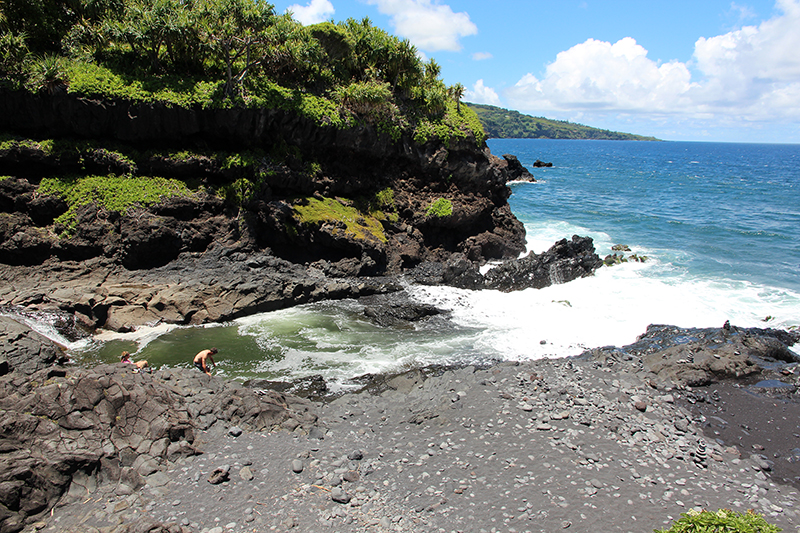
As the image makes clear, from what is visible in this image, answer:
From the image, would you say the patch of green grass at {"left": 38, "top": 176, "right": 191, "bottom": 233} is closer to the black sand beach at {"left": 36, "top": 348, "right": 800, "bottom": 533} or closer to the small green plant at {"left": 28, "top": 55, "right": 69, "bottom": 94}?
the small green plant at {"left": 28, "top": 55, "right": 69, "bottom": 94}

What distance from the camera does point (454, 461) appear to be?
1104 centimetres

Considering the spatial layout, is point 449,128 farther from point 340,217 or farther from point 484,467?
point 484,467

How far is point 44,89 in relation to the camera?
21.8 m

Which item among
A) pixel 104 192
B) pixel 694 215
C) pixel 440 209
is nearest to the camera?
pixel 104 192

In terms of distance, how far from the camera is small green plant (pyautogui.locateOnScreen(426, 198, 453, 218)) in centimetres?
2966

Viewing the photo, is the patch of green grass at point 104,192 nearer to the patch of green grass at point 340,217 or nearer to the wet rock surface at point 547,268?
the patch of green grass at point 340,217

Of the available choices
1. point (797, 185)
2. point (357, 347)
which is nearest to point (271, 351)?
point (357, 347)

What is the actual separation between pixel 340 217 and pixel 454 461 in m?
18.2

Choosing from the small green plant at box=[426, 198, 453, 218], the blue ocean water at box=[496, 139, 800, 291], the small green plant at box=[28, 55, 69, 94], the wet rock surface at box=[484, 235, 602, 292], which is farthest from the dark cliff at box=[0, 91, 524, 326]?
the blue ocean water at box=[496, 139, 800, 291]

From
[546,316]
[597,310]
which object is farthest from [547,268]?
[546,316]

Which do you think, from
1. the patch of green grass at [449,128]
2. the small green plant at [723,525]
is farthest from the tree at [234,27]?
the small green plant at [723,525]

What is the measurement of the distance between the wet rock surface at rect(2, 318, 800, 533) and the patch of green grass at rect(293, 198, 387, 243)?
43.4 ft

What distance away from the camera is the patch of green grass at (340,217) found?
26047mm

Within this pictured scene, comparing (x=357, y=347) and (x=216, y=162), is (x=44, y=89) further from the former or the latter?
(x=357, y=347)
